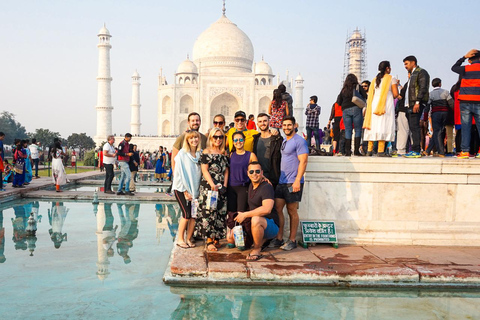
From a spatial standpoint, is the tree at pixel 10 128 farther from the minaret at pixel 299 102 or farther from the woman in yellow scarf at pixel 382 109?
the woman in yellow scarf at pixel 382 109

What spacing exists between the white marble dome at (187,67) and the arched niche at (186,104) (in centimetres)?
335

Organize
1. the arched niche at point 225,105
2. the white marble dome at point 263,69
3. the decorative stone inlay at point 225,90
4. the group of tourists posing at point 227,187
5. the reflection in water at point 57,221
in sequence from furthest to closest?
the white marble dome at point 263,69 → the arched niche at point 225,105 → the decorative stone inlay at point 225,90 → the reflection in water at point 57,221 → the group of tourists posing at point 227,187

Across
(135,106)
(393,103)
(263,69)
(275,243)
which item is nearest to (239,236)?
(275,243)

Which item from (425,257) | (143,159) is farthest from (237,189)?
(143,159)

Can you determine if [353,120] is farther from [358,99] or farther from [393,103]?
[393,103]

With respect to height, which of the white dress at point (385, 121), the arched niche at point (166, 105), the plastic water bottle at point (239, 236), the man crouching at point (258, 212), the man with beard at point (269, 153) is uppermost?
the arched niche at point (166, 105)

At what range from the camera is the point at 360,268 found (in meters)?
3.19

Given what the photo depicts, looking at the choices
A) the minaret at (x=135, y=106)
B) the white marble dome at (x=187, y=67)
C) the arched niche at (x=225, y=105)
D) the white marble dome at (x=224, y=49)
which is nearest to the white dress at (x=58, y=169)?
the arched niche at (x=225, y=105)

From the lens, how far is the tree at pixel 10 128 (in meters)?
39.9

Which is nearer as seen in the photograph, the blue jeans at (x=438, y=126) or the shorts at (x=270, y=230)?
the shorts at (x=270, y=230)

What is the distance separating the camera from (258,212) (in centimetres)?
354

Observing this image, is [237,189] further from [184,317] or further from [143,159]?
[143,159]

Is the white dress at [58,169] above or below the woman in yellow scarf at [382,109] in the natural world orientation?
below

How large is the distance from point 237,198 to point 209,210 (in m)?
0.29
